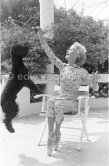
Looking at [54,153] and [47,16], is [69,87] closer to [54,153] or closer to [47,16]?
[54,153]

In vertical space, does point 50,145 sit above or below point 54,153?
above

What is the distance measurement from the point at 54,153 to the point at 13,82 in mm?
907

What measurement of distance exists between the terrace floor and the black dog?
32 cm

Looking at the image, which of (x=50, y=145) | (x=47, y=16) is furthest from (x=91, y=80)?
(x=47, y=16)

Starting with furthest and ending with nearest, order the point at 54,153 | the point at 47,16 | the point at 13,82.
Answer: the point at 47,16 < the point at 54,153 < the point at 13,82

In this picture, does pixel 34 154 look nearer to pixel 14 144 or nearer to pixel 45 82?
pixel 14 144

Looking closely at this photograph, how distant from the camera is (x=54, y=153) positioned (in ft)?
10.0

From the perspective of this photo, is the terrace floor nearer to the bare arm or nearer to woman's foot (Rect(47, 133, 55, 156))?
woman's foot (Rect(47, 133, 55, 156))

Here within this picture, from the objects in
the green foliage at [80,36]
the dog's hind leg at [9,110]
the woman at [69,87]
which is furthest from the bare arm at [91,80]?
the green foliage at [80,36]

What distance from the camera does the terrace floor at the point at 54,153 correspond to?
2803 millimetres

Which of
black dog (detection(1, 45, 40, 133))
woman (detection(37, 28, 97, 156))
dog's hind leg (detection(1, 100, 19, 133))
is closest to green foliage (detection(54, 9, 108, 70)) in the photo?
woman (detection(37, 28, 97, 156))

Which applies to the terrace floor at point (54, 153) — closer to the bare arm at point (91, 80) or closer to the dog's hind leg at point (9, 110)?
the dog's hind leg at point (9, 110)

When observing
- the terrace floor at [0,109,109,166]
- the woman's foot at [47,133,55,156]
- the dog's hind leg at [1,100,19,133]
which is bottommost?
the terrace floor at [0,109,109,166]

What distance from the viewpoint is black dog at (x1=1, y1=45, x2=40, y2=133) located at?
287 centimetres
